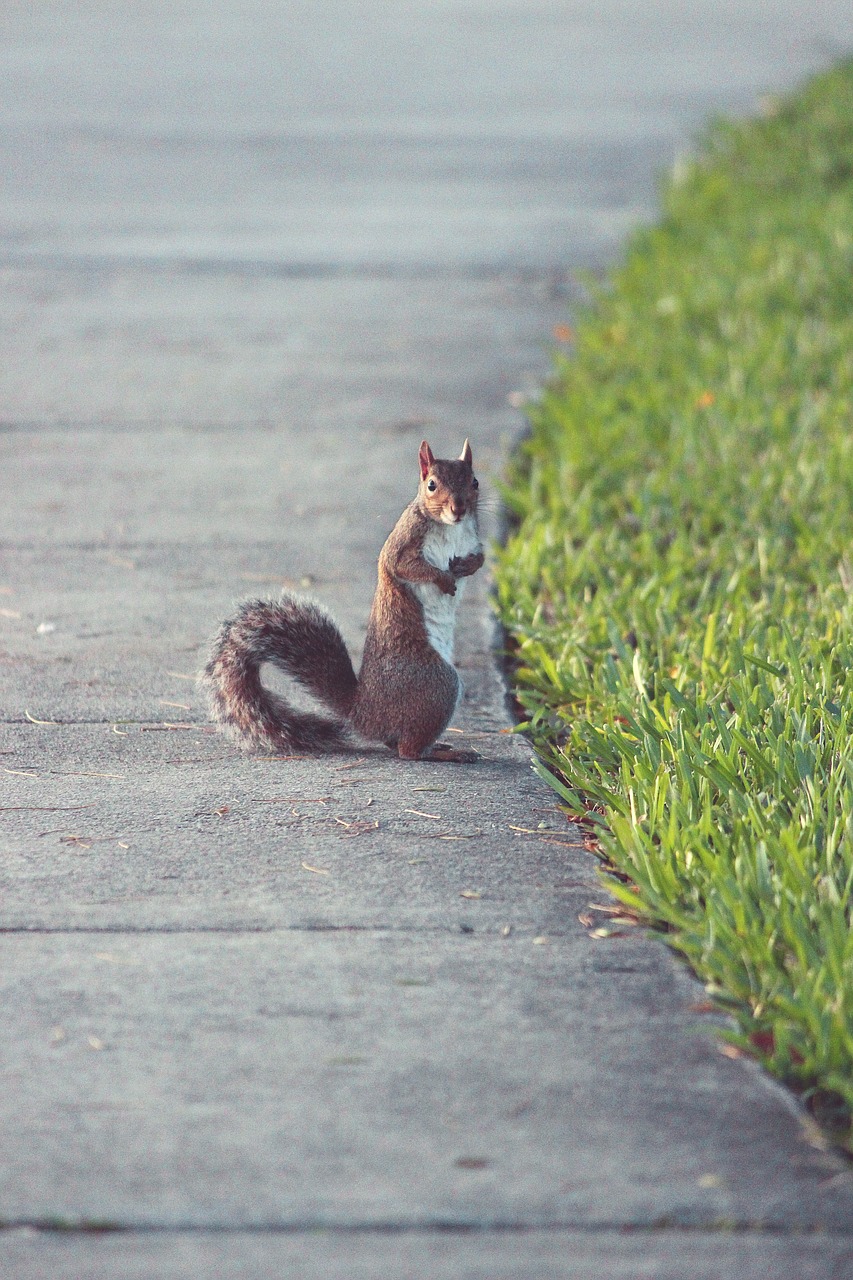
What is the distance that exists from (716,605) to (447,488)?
4.83 feet

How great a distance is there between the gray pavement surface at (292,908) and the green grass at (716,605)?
0.14 metres

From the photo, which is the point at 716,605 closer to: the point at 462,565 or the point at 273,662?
the point at 462,565

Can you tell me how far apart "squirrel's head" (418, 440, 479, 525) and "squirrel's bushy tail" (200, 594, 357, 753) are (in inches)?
15.9

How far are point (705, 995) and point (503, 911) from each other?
1.63ft

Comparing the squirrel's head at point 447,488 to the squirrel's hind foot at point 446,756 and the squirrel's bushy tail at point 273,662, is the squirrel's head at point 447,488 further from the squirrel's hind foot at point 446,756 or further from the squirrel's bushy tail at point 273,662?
the squirrel's hind foot at point 446,756

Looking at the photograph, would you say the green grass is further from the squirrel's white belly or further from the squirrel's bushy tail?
the squirrel's bushy tail

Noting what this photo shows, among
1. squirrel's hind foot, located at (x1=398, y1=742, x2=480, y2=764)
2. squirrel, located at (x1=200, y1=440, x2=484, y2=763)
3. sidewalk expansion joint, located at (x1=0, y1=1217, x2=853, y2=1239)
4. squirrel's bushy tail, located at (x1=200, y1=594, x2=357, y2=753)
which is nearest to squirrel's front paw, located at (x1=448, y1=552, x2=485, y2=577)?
squirrel, located at (x1=200, y1=440, x2=484, y2=763)

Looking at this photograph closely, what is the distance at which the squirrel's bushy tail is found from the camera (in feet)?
14.3

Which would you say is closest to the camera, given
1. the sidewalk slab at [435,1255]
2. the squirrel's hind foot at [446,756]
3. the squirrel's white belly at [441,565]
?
the sidewalk slab at [435,1255]

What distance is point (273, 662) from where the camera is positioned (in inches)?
174

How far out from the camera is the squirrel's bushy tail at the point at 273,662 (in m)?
4.36

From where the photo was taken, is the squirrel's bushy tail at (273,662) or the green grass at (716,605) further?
the squirrel's bushy tail at (273,662)

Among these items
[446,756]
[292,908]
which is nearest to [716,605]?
[446,756]

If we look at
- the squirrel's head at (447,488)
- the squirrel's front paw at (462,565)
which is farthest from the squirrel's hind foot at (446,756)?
the squirrel's head at (447,488)
